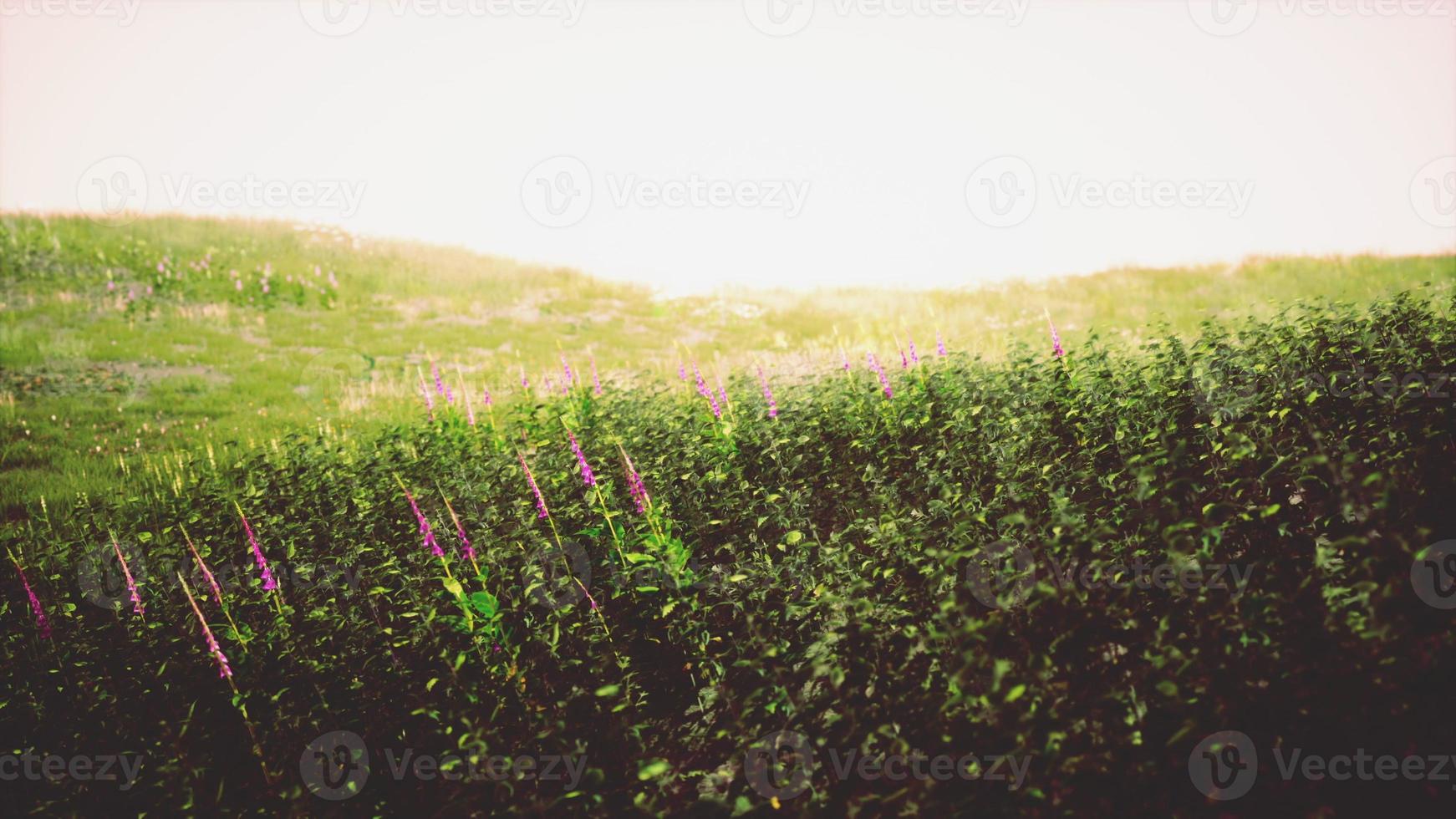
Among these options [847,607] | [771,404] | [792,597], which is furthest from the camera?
[771,404]

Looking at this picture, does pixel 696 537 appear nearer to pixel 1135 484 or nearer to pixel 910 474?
pixel 910 474

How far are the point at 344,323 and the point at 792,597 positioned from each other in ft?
59.5

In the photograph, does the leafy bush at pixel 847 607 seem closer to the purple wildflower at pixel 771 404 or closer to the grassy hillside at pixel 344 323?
the purple wildflower at pixel 771 404

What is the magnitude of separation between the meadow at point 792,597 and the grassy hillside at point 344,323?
1.40 m

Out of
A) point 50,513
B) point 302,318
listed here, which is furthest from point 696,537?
point 302,318

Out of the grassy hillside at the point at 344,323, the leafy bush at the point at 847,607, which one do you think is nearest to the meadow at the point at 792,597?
the leafy bush at the point at 847,607

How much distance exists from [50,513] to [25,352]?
24.7 feet

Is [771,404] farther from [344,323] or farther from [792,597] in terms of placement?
[344,323]

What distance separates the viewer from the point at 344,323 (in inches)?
740

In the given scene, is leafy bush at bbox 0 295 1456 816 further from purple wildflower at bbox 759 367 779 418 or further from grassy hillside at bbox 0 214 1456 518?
grassy hillside at bbox 0 214 1456 518

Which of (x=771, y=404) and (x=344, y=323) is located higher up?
(x=344, y=323)

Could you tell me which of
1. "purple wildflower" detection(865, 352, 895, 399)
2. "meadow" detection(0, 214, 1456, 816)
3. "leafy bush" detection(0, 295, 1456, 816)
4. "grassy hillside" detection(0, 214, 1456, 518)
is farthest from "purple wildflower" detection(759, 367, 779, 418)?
"grassy hillside" detection(0, 214, 1456, 518)

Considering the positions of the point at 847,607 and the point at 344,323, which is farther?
the point at 344,323

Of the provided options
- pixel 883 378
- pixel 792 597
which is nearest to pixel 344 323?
pixel 883 378
